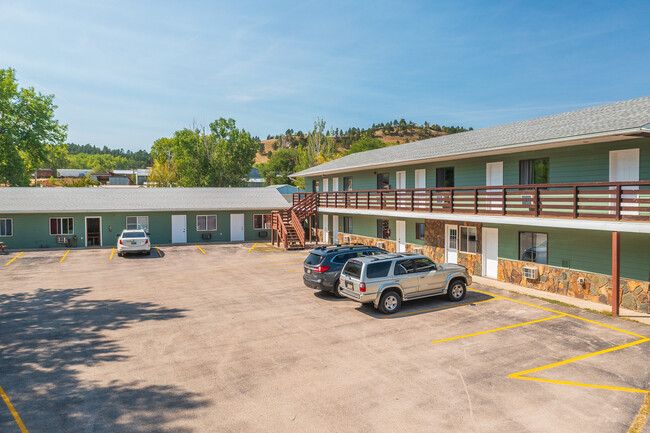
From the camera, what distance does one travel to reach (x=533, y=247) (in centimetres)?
1753

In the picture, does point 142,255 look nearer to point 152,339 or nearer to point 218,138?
point 152,339

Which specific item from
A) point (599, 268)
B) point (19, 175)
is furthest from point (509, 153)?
point (19, 175)

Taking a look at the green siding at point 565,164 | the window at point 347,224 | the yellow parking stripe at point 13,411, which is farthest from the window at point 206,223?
the yellow parking stripe at point 13,411

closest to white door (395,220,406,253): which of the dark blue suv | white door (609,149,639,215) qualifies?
the dark blue suv

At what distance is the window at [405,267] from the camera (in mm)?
13828

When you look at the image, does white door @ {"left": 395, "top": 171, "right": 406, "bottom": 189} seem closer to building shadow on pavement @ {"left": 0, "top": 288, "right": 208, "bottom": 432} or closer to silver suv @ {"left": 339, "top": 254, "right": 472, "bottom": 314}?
silver suv @ {"left": 339, "top": 254, "right": 472, "bottom": 314}

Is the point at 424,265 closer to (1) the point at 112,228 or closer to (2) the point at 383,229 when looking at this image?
(2) the point at 383,229

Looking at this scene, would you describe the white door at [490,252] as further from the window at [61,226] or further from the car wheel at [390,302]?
the window at [61,226]

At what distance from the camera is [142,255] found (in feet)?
92.2

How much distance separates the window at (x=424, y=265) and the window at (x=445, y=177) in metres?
9.65

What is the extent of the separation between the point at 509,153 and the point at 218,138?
5341 centimetres

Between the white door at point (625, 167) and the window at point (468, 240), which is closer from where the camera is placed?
the white door at point (625, 167)

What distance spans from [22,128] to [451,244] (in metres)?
49.3

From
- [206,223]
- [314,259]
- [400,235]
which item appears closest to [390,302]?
[314,259]
